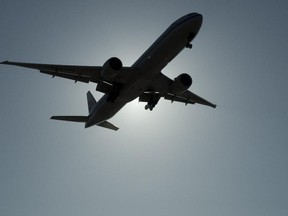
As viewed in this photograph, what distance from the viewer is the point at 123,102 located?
31438 millimetres

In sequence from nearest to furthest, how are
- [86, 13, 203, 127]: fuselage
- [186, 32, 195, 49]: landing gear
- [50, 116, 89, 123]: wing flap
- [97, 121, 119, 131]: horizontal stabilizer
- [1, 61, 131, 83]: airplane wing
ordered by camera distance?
[86, 13, 203, 127]: fuselage, [186, 32, 195, 49]: landing gear, [1, 61, 131, 83]: airplane wing, [50, 116, 89, 123]: wing flap, [97, 121, 119, 131]: horizontal stabilizer

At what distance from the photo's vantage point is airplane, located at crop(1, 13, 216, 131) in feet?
90.3

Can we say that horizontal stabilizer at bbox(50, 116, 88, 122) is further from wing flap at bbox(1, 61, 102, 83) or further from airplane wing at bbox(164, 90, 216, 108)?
airplane wing at bbox(164, 90, 216, 108)

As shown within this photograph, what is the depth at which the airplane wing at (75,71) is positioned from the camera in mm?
29406

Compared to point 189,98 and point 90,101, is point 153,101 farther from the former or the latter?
point 90,101

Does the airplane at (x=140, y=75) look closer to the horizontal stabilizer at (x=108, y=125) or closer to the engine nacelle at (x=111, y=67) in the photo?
the engine nacelle at (x=111, y=67)

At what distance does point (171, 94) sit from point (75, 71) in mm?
9115

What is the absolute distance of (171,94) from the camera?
34.6 meters

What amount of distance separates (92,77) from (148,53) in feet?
17.2

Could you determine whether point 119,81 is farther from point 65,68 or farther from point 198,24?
point 198,24

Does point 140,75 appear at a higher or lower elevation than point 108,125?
higher

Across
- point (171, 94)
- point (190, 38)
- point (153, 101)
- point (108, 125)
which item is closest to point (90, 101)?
point (108, 125)

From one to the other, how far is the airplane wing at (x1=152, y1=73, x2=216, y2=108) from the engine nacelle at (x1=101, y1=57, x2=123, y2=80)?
4369 millimetres

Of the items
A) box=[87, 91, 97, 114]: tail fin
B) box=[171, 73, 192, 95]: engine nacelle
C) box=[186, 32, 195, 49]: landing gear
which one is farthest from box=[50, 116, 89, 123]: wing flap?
box=[186, 32, 195, 49]: landing gear
